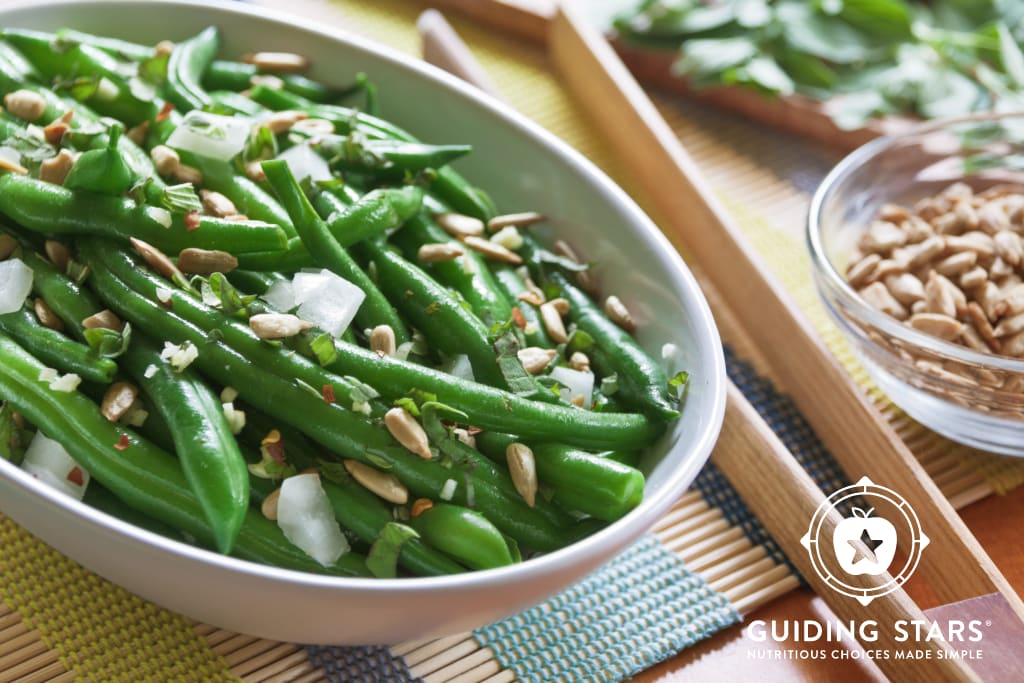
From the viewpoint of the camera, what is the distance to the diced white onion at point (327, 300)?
1.85m

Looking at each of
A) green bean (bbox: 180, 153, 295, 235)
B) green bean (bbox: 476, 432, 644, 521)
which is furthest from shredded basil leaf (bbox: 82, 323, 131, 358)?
green bean (bbox: 476, 432, 644, 521)

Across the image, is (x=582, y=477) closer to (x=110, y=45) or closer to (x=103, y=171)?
(x=103, y=171)

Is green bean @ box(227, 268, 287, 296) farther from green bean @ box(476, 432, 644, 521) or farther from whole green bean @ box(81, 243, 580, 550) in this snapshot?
green bean @ box(476, 432, 644, 521)

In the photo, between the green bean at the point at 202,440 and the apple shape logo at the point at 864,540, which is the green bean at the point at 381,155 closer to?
the green bean at the point at 202,440

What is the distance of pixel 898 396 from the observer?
244 centimetres

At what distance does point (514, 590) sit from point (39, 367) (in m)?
0.89

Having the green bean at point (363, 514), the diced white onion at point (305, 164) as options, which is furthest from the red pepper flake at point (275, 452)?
the diced white onion at point (305, 164)

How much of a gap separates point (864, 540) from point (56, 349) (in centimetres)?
163

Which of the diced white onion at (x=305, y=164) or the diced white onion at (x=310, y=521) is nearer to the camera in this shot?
the diced white onion at (x=310, y=521)

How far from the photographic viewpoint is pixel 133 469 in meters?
1.69

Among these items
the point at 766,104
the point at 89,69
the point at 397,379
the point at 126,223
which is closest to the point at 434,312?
the point at 397,379

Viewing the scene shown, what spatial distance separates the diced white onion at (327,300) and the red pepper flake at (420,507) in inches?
13.3

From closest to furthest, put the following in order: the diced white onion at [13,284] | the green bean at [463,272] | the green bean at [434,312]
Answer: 1. the diced white onion at [13,284]
2. the green bean at [434,312]
3. the green bean at [463,272]

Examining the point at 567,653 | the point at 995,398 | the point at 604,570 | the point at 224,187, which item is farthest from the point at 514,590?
the point at 995,398
